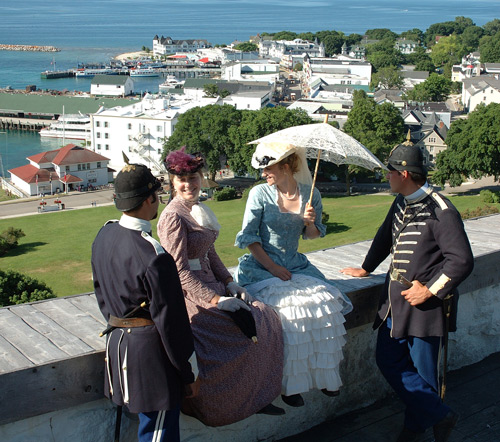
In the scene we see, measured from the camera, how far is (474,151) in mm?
43344

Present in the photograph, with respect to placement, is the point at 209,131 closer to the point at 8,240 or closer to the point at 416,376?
the point at 8,240

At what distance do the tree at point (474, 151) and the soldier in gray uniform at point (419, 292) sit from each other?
4128cm

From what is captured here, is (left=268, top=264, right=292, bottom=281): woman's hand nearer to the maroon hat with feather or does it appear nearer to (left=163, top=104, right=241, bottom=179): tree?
the maroon hat with feather

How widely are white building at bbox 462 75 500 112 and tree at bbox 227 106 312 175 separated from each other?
5065 cm

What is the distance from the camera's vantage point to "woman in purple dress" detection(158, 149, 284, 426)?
3740 mm

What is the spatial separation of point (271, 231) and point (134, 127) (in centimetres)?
7085

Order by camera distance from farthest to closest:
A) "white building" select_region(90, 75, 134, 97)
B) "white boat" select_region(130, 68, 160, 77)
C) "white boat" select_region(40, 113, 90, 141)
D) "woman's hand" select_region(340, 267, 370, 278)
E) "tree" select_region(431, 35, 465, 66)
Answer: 1. "tree" select_region(431, 35, 465, 66)
2. "white boat" select_region(130, 68, 160, 77)
3. "white building" select_region(90, 75, 134, 97)
4. "white boat" select_region(40, 113, 90, 141)
5. "woman's hand" select_region(340, 267, 370, 278)

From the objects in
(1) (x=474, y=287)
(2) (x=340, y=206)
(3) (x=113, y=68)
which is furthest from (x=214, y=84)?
(1) (x=474, y=287)

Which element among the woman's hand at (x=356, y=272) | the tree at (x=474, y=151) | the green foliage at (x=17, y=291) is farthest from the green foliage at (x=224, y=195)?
the woman's hand at (x=356, y=272)

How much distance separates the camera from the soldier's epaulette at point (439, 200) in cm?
423

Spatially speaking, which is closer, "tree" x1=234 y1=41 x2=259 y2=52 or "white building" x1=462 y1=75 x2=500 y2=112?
"white building" x1=462 y1=75 x2=500 y2=112

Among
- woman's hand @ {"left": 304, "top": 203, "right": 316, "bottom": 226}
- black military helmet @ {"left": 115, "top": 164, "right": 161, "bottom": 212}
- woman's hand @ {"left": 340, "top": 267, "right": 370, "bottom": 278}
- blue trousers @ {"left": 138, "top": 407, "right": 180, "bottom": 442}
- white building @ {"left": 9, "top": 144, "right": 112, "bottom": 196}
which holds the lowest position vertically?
white building @ {"left": 9, "top": 144, "right": 112, "bottom": 196}

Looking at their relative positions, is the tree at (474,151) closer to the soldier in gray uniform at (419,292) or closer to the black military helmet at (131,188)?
the soldier in gray uniform at (419,292)

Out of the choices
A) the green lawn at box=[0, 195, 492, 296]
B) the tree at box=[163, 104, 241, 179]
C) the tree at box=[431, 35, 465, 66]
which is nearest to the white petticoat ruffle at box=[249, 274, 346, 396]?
the green lawn at box=[0, 195, 492, 296]
